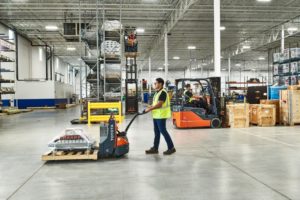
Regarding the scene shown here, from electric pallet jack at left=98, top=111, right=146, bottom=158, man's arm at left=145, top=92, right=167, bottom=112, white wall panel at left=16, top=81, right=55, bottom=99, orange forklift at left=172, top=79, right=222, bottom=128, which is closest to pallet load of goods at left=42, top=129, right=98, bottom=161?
electric pallet jack at left=98, top=111, right=146, bottom=158

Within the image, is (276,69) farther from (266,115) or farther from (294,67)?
(266,115)

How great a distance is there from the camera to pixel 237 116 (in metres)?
12.2

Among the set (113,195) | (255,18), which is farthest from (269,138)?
(255,18)

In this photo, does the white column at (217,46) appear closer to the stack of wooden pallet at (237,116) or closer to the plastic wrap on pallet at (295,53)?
the stack of wooden pallet at (237,116)

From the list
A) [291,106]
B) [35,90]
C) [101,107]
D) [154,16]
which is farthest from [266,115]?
[35,90]

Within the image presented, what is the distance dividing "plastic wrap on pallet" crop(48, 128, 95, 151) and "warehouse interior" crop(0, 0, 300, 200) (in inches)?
1.0

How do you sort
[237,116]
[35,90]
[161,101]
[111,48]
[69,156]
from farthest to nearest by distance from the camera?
[35,90], [111,48], [237,116], [161,101], [69,156]

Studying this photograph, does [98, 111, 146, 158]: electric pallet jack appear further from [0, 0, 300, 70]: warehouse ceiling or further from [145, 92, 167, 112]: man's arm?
[0, 0, 300, 70]: warehouse ceiling

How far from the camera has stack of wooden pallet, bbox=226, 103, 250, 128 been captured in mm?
12234

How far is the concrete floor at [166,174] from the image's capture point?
425cm

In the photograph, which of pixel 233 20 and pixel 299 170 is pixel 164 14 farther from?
Answer: pixel 299 170

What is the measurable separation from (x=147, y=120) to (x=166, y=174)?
10.9m

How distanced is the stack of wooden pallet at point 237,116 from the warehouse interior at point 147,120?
0.04m

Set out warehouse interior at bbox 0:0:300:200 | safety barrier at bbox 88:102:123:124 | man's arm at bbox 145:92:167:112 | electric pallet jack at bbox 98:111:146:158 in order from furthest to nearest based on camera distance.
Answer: safety barrier at bbox 88:102:123:124
man's arm at bbox 145:92:167:112
electric pallet jack at bbox 98:111:146:158
warehouse interior at bbox 0:0:300:200
